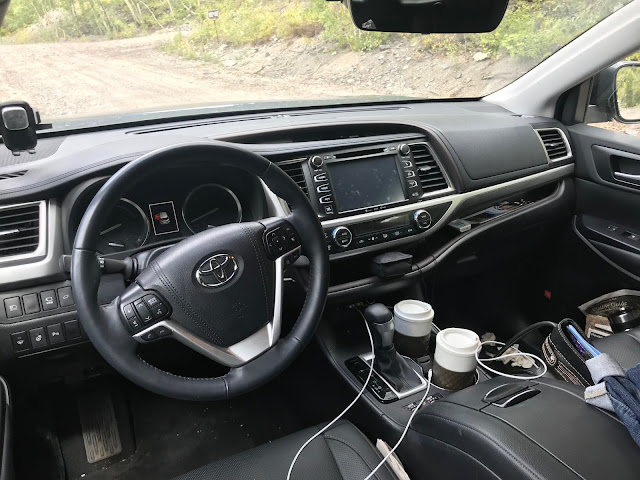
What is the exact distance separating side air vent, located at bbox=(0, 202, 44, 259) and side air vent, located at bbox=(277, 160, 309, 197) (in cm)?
79

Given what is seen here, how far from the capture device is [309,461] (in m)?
1.46

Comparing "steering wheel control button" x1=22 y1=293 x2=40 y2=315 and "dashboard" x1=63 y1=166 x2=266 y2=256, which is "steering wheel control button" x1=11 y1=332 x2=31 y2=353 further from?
"dashboard" x1=63 y1=166 x2=266 y2=256

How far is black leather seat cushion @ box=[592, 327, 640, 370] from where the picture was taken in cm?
174

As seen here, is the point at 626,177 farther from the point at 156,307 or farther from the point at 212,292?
the point at 156,307

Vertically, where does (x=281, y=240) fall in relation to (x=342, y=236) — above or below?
above

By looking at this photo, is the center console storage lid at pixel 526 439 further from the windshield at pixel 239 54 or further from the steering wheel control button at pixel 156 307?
the windshield at pixel 239 54

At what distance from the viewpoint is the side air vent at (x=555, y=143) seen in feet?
8.41

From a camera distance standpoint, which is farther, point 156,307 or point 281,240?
point 281,240

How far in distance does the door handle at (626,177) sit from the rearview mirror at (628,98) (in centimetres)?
38

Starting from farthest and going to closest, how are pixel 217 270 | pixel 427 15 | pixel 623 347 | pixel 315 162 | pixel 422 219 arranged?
pixel 422 219 → pixel 315 162 → pixel 623 347 → pixel 427 15 → pixel 217 270

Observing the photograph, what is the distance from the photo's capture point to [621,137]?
2502mm

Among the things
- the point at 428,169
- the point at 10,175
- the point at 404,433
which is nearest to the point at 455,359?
the point at 404,433

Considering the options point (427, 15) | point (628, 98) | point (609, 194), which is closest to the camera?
point (427, 15)

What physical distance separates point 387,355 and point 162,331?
0.93 meters
